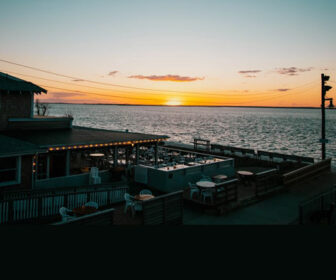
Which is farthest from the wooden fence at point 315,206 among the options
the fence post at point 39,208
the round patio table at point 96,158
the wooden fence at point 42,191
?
the round patio table at point 96,158

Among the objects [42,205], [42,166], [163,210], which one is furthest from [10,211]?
[163,210]

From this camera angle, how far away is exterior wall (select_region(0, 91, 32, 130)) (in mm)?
15461

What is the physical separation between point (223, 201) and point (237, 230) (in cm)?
1011

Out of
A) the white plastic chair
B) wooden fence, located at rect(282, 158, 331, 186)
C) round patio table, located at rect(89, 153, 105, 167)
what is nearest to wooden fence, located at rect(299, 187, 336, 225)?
wooden fence, located at rect(282, 158, 331, 186)

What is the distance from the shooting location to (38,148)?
11.9m

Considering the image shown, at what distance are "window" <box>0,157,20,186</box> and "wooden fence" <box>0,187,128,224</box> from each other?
255 cm

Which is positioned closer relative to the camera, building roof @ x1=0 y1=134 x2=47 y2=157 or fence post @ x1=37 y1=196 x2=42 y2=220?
fence post @ x1=37 y1=196 x2=42 y2=220

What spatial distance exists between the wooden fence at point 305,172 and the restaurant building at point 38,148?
26.2 ft

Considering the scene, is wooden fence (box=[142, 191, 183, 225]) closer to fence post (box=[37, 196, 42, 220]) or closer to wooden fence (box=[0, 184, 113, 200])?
wooden fence (box=[0, 184, 113, 200])

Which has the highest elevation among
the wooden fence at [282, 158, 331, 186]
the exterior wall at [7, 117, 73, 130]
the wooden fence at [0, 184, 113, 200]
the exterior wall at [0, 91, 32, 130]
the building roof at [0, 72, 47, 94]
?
the building roof at [0, 72, 47, 94]

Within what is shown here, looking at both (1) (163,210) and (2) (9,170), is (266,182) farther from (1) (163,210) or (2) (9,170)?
(2) (9,170)

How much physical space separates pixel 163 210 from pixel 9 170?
7.61 m

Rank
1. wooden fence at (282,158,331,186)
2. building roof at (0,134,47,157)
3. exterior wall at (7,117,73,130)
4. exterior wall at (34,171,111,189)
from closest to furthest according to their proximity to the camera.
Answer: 1. building roof at (0,134,47,157)
2. exterior wall at (34,171,111,189)
3. wooden fence at (282,158,331,186)
4. exterior wall at (7,117,73,130)

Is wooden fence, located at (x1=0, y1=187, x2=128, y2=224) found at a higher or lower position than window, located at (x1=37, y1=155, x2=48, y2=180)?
lower
